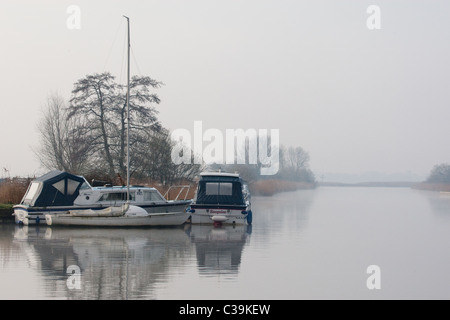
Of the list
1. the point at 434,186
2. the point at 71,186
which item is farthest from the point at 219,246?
the point at 434,186

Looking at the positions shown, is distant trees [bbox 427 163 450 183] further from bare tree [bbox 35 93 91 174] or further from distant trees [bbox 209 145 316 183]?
bare tree [bbox 35 93 91 174]

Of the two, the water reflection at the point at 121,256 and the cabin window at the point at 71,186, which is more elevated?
the cabin window at the point at 71,186

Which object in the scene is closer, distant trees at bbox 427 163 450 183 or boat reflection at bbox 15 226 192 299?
boat reflection at bbox 15 226 192 299

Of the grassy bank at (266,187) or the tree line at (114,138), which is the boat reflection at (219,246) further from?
the grassy bank at (266,187)

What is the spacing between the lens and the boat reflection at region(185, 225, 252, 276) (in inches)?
836

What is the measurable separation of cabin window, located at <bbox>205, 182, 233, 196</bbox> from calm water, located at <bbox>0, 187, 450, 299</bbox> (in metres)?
2.11

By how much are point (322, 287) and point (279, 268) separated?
3398 mm

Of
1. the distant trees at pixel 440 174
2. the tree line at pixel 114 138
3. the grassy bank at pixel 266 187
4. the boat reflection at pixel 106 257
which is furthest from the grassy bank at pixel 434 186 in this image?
the boat reflection at pixel 106 257

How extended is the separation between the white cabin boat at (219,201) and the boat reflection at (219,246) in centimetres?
46

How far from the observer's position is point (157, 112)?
55688 millimetres

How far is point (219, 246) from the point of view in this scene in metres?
27.8

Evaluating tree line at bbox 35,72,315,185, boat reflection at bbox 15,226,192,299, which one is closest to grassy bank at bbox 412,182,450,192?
tree line at bbox 35,72,315,185

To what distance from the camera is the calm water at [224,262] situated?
17.2 metres

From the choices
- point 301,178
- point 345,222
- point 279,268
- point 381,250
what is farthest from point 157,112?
point 301,178
